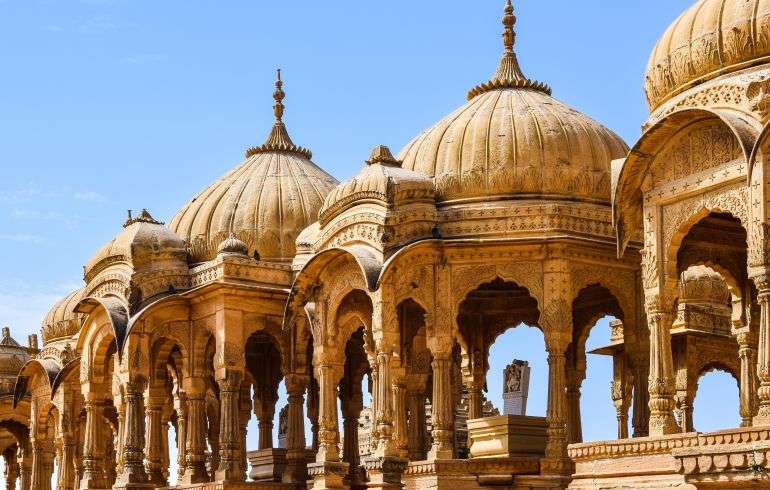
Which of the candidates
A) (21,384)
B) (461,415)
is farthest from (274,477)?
(21,384)

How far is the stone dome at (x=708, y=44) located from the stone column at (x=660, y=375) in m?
2.95

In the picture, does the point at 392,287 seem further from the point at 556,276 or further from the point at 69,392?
the point at 69,392

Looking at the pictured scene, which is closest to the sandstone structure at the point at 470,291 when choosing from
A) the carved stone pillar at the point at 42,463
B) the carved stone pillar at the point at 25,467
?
the carved stone pillar at the point at 42,463

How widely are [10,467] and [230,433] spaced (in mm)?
19685

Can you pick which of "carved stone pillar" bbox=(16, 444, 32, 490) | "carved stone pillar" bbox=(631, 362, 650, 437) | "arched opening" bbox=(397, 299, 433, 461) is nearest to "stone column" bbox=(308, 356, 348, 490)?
"arched opening" bbox=(397, 299, 433, 461)

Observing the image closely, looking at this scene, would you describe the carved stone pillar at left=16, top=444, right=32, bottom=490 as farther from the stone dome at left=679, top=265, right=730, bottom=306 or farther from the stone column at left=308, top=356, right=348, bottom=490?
the stone dome at left=679, top=265, right=730, bottom=306

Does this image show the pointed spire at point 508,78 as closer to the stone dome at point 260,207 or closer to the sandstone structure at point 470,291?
the sandstone structure at point 470,291

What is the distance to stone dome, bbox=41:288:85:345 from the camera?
36781 millimetres

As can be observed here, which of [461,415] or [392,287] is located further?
[461,415]

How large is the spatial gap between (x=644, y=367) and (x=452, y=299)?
313 centimetres

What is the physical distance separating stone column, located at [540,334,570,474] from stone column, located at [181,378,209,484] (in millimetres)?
7961

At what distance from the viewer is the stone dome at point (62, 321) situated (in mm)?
36781

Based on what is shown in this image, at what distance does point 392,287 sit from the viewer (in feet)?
79.3

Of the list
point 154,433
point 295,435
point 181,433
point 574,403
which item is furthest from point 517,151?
point 181,433
